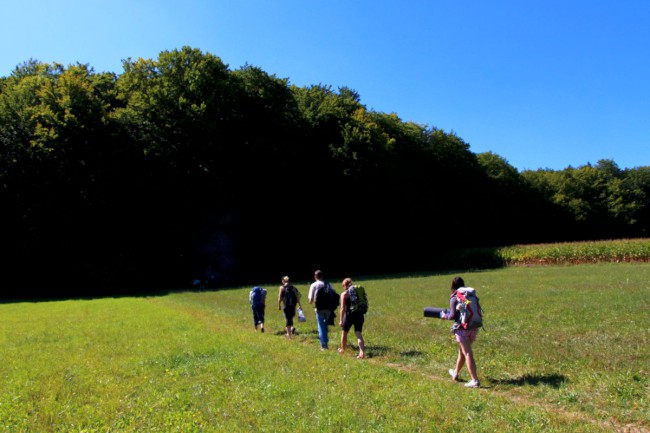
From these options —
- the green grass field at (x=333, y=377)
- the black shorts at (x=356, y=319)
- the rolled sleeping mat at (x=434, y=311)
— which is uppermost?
the rolled sleeping mat at (x=434, y=311)

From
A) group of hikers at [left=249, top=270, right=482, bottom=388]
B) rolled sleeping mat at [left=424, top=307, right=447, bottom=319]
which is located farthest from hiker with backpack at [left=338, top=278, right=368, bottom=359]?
rolled sleeping mat at [left=424, top=307, right=447, bottom=319]

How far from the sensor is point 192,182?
44594 mm

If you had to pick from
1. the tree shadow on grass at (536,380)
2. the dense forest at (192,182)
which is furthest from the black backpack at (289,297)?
the dense forest at (192,182)

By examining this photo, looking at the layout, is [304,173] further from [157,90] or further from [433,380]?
[433,380]

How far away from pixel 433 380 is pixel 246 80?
4285 cm

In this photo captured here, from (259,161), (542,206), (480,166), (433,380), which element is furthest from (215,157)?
(542,206)

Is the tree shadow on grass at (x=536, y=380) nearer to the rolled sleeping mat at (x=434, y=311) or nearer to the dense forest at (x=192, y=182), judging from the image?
the rolled sleeping mat at (x=434, y=311)

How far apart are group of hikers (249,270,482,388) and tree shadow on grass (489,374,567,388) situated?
25.4 inches

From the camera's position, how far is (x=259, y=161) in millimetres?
47500

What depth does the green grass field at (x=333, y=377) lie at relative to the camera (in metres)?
6.76

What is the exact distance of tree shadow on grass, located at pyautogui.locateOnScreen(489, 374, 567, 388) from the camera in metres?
8.67

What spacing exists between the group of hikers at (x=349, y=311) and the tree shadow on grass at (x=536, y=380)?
0.64 meters

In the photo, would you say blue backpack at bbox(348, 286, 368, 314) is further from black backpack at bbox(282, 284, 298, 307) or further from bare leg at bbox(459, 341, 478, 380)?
black backpack at bbox(282, 284, 298, 307)

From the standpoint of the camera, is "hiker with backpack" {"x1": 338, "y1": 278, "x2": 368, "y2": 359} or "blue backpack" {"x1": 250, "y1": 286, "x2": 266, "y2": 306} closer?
"hiker with backpack" {"x1": 338, "y1": 278, "x2": 368, "y2": 359}
